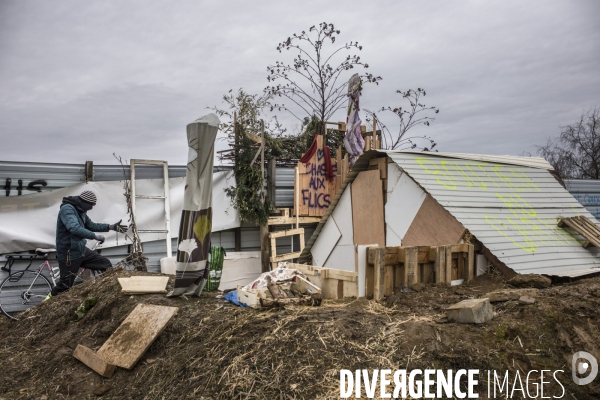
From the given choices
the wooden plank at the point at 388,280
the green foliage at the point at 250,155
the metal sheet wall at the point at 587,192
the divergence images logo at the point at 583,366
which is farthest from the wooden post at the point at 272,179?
the metal sheet wall at the point at 587,192

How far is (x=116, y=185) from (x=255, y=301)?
5.47 meters

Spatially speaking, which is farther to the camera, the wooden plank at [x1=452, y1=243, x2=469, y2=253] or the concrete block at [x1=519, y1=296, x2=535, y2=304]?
the wooden plank at [x1=452, y1=243, x2=469, y2=253]

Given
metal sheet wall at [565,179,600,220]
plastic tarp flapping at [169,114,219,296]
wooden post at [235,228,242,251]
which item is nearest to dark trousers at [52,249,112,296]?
plastic tarp flapping at [169,114,219,296]

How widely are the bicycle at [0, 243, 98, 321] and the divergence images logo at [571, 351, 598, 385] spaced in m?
8.02

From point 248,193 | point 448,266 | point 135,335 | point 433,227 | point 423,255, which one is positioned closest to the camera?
point 135,335

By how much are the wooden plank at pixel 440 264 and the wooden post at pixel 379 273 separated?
0.94 metres

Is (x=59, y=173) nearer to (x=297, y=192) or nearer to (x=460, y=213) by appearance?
(x=297, y=192)

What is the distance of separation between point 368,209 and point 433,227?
1813mm

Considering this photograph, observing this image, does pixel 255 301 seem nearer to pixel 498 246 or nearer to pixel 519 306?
pixel 519 306

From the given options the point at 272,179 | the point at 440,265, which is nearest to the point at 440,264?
the point at 440,265

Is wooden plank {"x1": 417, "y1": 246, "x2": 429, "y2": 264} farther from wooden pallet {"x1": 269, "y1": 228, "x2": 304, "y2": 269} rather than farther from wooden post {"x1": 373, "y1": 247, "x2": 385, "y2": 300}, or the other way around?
wooden pallet {"x1": 269, "y1": 228, "x2": 304, "y2": 269}

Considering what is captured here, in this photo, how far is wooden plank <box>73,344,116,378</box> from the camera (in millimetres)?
5238

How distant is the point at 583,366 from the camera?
427 cm

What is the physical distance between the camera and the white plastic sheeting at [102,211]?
30.8 ft
